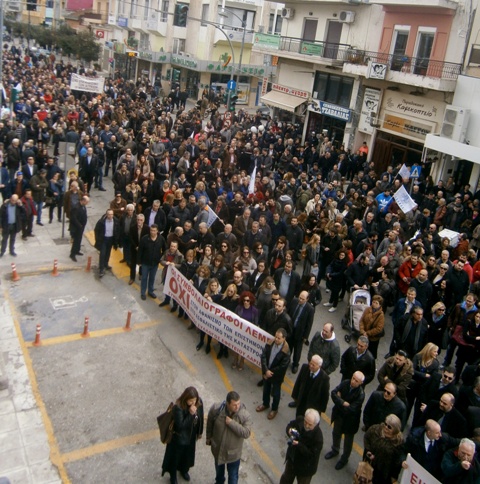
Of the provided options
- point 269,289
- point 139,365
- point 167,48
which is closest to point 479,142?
point 269,289

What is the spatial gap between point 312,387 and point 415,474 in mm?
1815

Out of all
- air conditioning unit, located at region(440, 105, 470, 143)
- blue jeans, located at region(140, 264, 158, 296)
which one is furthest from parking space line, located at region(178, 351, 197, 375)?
air conditioning unit, located at region(440, 105, 470, 143)

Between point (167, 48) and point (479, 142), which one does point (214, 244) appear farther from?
point (167, 48)

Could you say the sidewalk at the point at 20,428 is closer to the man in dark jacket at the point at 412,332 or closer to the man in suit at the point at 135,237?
the man in suit at the point at 135,237

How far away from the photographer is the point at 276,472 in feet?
25.7

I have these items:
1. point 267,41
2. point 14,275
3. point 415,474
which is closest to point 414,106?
point 267,41

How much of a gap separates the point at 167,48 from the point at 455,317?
44545mm

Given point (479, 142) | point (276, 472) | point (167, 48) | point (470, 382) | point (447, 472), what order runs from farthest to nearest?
point (167, 48)
point (479, 142)
point (470, 382)
point (276, 472)
point (447, 472)

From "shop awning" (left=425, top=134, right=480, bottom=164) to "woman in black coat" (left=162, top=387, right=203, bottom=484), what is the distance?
15.7 m

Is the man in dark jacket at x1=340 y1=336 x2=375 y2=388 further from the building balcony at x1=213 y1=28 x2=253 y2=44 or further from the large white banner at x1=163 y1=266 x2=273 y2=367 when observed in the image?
the building balcony at x1=213 y1=28 x2=253 y2=44

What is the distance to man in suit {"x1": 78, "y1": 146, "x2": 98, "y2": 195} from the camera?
17.6 meters

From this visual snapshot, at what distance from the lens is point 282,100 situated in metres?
31.4

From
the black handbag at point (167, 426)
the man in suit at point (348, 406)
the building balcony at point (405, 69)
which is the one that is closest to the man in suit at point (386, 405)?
the man in suit at point (348, 406)

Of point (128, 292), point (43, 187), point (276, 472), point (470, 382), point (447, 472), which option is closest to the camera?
point (447, 472)
